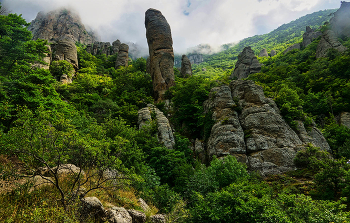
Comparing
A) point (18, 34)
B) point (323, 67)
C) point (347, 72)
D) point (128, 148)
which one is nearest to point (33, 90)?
point (18, 34)

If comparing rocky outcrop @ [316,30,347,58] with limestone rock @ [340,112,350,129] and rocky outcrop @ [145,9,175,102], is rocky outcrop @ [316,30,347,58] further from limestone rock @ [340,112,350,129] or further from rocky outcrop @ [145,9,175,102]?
rocky outcrop @ [145,9,175,102]

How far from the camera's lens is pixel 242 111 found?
22.9m

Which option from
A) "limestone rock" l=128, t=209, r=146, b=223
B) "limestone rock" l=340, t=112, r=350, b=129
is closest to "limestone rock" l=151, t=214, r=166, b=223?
"limestone rock" l=128, t=209, r=146, b=223

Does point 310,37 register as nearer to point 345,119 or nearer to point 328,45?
point 328,45

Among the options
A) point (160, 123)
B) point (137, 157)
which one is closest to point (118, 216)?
point (137, 157)

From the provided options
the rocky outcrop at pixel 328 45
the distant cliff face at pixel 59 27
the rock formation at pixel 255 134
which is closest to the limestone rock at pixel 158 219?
the rock formation at pixel 255 134

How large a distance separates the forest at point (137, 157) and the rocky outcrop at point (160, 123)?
0.98 meters

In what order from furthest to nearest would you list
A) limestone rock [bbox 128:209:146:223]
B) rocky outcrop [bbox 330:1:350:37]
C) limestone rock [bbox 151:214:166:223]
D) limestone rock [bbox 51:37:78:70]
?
rocky outcrop [bbox 330:1:350:37] → limestone rock [bbox 51:37:78:70] → limestone rock [bbox 151:214:166:223] → limestone rock [bbox 128:209:146:223]

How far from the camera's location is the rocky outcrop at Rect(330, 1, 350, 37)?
5247 cm

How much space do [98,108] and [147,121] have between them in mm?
8132

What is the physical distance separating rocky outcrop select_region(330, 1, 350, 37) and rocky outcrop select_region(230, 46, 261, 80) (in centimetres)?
2474

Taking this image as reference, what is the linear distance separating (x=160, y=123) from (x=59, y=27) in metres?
146

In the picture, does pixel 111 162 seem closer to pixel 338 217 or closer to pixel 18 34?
pixel 338 217

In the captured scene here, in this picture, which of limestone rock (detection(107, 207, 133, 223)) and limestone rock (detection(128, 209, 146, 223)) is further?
limestone rock (detection(128, 209, 146, 223))
